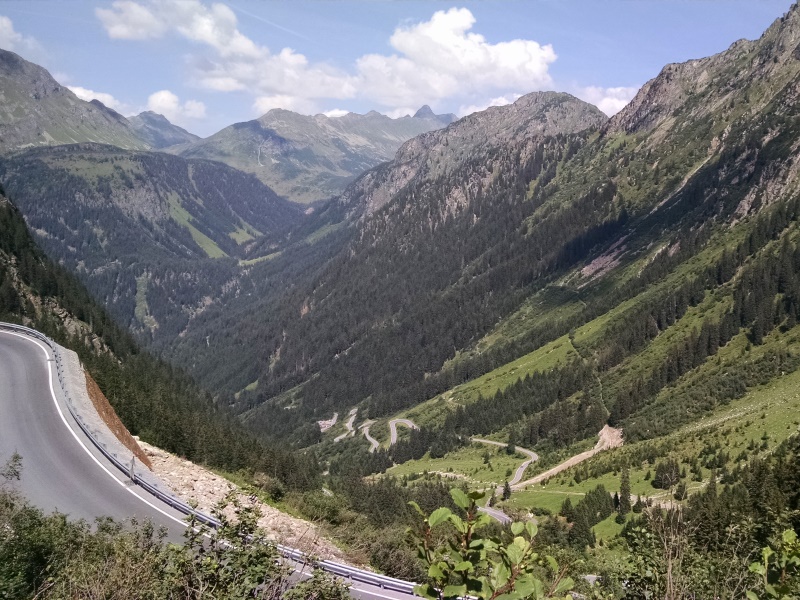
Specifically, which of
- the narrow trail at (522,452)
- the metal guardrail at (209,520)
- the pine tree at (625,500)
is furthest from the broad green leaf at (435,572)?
the narrow trail at (522,452)

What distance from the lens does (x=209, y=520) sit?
23250mm

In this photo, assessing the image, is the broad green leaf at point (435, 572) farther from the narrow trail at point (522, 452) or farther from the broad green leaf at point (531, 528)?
the narrow trail at point (522, 452)

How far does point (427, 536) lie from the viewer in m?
5.99

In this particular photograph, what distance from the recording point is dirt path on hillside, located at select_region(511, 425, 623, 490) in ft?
443

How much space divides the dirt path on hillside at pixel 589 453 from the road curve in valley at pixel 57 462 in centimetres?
10430

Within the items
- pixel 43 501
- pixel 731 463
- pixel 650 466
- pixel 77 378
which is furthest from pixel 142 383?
pixel 731 463

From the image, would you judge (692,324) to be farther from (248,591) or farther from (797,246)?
(248,591)

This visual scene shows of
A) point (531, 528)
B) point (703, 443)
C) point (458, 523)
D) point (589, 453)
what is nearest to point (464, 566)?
point (458, 523)

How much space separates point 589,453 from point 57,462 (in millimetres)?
134295

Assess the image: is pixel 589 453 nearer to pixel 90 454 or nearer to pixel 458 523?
pixel 90 454

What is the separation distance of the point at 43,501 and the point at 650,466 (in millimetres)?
107567

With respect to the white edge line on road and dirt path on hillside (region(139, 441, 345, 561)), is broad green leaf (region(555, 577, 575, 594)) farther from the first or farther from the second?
the white edge line on road

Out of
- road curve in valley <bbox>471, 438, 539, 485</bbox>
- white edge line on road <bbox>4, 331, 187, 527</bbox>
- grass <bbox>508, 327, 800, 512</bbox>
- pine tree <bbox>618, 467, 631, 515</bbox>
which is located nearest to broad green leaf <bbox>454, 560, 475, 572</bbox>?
white edge line on road <bbox>4, 331, 187, 527</bbox>

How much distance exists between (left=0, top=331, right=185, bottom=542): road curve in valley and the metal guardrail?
433 millimetres
